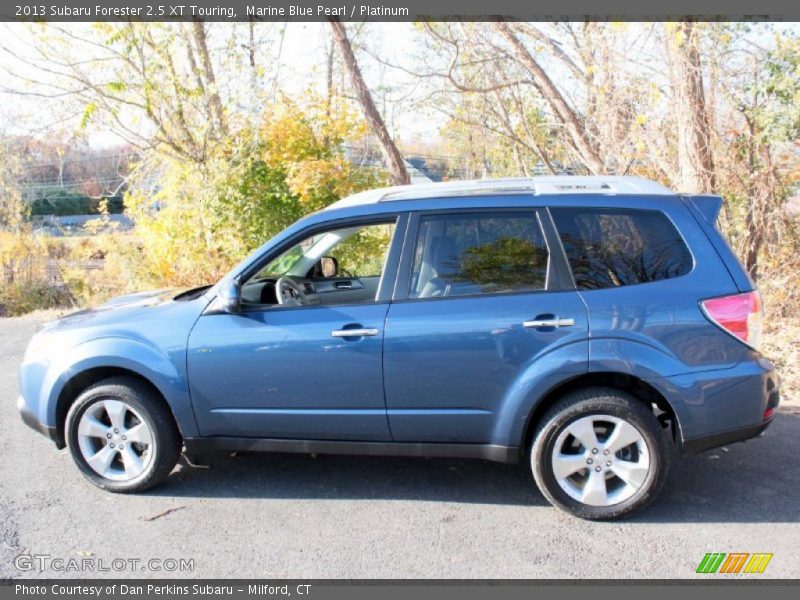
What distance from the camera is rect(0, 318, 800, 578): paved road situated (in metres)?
3.29

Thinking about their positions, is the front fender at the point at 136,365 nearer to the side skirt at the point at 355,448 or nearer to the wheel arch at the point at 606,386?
the side skirt at the point at 355,448

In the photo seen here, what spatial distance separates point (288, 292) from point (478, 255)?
56.1 inches

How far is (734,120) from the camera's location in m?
7.80

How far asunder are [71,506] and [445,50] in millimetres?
8219

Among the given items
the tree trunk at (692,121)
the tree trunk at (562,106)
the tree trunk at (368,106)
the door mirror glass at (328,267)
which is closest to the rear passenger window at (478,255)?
the door mirror glass at (328,267)

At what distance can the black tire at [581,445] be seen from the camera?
356cm

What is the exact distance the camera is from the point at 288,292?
14.8 feet

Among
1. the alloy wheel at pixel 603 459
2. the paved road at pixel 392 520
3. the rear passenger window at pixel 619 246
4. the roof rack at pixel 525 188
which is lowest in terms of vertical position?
the paved road at pixel 392 520

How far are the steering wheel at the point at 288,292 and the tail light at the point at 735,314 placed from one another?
2466 mm

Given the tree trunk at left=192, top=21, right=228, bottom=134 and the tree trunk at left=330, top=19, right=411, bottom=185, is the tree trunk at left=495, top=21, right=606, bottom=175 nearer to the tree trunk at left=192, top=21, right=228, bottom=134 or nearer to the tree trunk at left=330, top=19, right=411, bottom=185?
the tree trunk at left=330, top=19, right=411, bottom=185

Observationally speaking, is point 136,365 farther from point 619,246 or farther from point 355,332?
point 619,246

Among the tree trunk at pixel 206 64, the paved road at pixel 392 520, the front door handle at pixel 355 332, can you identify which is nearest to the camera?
the paved road at pixel 392 520

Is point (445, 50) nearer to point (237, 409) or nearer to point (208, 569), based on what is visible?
point (237, 409)

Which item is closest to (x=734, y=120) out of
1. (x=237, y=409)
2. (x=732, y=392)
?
(x=732, y=392)
